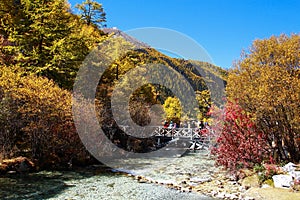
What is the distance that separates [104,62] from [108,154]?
7728 millimetres

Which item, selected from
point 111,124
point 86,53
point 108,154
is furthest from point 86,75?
point 108,154

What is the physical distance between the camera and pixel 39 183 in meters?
8.81

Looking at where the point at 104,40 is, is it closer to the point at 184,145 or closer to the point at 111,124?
the point at 111,124

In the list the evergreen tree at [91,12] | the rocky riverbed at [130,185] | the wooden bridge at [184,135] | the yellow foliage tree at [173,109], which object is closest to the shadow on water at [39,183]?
the rocky riverbed at [130,185]

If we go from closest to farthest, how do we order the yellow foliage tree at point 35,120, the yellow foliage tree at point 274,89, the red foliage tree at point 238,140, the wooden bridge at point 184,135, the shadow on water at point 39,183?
the shadow on water at point 39,183
the yellow foliage tree at point 274,89
the red foliage tree at point 238,140
the yellow foliage tree at point 35,120
the wooden bridge at point 184,135

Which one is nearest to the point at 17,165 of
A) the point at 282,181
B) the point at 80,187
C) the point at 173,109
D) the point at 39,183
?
the point at 39,183

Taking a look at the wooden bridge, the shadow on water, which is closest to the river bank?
the shadow on water

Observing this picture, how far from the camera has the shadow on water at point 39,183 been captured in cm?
748

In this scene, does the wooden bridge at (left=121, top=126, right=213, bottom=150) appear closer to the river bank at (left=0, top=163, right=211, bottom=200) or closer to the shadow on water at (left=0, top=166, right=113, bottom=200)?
the shadow on water at (left=0, top=166, right=113, bottom=200)

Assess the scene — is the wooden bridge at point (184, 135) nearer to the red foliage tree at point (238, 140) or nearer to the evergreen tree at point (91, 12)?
the red foliage tree at point (238, 140)

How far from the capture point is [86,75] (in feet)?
59.0

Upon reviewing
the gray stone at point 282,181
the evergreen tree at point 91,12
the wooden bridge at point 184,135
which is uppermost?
the evergreen tree at point 91,12

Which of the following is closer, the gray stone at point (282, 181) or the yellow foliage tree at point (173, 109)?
the gray stone at point (282, 181)

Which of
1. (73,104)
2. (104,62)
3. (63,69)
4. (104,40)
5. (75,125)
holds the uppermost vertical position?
(104,40)
